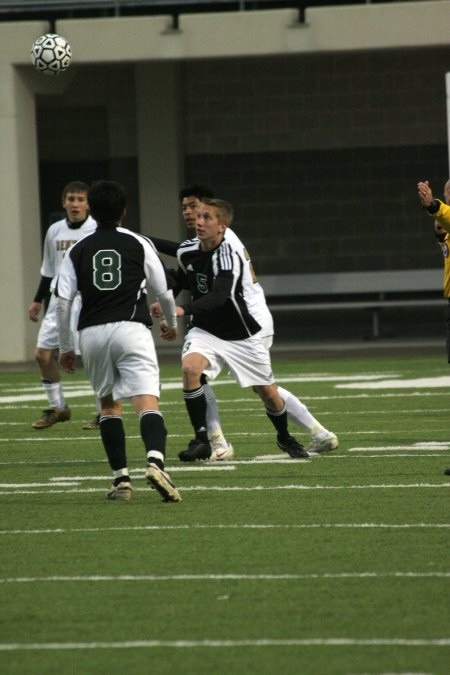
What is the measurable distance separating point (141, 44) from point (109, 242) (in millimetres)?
13645

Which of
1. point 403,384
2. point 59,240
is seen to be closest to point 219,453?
point 59,240

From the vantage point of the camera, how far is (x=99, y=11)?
2280cm

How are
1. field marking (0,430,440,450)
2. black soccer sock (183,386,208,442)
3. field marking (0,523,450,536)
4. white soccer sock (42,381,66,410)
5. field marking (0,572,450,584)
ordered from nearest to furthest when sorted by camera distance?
field marking (0,572,450,584) < field marking (0,523,450,536) < black soccer sock (183,386,208,442) < field marking (0,430,440,450) < white soccer sock (42,381,66,410)

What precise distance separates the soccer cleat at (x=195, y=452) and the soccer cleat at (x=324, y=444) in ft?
2.39

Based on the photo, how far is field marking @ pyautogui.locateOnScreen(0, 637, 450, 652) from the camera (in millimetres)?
4574

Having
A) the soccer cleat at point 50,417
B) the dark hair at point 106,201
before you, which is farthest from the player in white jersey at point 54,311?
the dark hair at point 106,201

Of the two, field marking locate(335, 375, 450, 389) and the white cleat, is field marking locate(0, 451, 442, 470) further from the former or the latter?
field marking locate(335, 375, 450, 389)

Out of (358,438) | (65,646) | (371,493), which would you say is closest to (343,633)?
(65,646)

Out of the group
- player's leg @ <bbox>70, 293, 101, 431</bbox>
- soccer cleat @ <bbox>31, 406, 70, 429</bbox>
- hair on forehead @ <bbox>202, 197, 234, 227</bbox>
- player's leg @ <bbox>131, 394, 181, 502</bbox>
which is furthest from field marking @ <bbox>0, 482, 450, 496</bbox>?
soccer cleat @ <bbox>31, 406, 70, 429</bbox>

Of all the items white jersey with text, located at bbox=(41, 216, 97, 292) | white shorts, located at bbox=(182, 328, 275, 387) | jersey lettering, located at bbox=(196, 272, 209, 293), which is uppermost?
white jersey with text, located at bbox=(41, 216, 97, 292)

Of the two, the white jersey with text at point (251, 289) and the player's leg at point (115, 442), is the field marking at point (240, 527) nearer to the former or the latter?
the player's leg at point (115, 442)

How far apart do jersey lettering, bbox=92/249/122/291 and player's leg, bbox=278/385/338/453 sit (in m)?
→ 2.10

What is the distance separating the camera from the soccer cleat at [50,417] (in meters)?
11.9

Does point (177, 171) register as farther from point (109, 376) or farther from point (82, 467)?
point (109, 376)
